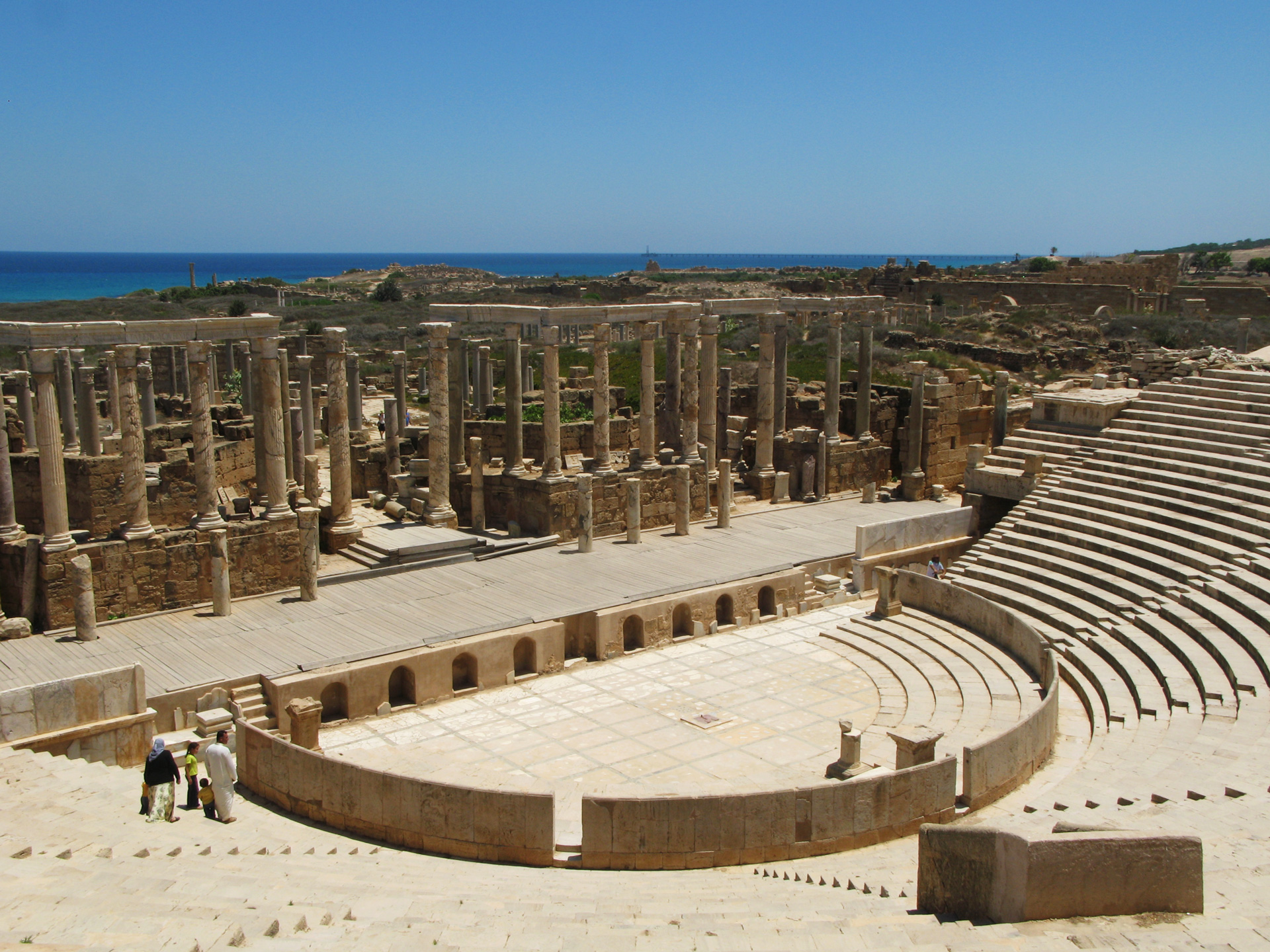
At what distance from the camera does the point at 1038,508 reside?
23.2 metres

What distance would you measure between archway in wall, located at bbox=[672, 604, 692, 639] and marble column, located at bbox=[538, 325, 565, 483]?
5.00 metres

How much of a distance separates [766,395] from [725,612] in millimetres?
8885

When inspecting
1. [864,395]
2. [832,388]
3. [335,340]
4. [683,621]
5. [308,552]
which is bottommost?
[683,621]

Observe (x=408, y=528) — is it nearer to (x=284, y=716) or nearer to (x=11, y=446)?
(x=284, y=716)

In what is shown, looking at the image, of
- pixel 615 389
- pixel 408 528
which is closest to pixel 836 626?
pixel 408 528

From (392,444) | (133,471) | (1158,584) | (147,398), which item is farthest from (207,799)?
(147,398)

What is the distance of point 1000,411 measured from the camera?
28.9 meters

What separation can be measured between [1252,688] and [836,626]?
8090 mm

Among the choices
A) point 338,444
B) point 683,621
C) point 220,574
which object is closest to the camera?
point 220,574

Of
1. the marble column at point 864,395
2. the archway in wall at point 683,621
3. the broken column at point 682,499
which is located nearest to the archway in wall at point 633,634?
the archway in wall at point 683,621

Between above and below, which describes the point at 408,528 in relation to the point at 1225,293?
below

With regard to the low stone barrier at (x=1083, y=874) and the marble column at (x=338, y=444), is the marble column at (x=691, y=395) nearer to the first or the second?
the marble column at (x=338, y=444)

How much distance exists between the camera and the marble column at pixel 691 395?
27812mm

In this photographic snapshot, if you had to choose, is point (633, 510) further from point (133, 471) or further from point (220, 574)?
point (133, 471)
